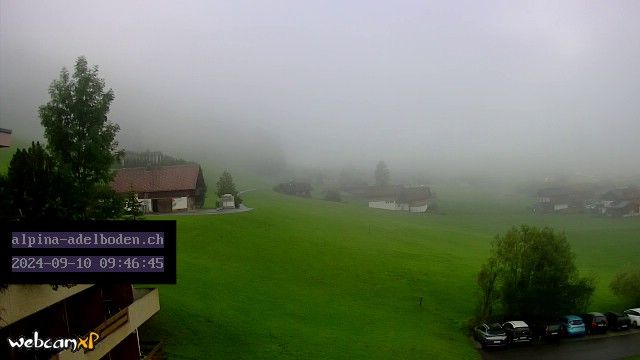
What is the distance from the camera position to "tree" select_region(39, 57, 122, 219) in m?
23.4

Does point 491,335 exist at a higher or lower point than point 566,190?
lower

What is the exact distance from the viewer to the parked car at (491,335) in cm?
2933

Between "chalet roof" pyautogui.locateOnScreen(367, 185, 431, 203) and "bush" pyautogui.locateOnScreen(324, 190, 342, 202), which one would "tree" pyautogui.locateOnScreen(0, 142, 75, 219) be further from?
"chalet roof" pyautogui.locateOnScreen(367, 185, 431, 203)

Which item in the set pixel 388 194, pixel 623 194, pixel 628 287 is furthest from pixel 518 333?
pixel 388 194

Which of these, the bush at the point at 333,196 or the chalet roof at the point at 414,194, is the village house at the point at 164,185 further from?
the chalet roof at the point at 414,194

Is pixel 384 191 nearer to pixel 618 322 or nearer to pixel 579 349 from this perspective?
pixel 618 322

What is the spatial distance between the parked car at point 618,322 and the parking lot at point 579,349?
1.39 metres

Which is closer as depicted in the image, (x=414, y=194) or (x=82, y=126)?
(x=82, y=126)

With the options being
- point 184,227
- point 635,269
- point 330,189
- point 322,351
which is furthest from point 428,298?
point 330,189

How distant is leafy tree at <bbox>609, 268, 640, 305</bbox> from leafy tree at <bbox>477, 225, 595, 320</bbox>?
19.0ft

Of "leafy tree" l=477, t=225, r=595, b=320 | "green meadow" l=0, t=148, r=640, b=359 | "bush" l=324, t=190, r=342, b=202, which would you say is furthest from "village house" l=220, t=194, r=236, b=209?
"leafy tree" l=477, t=225, r=595, b=320

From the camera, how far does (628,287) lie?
3884 centimetres

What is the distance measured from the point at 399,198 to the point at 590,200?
3840cm

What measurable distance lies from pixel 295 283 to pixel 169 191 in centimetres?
2400
